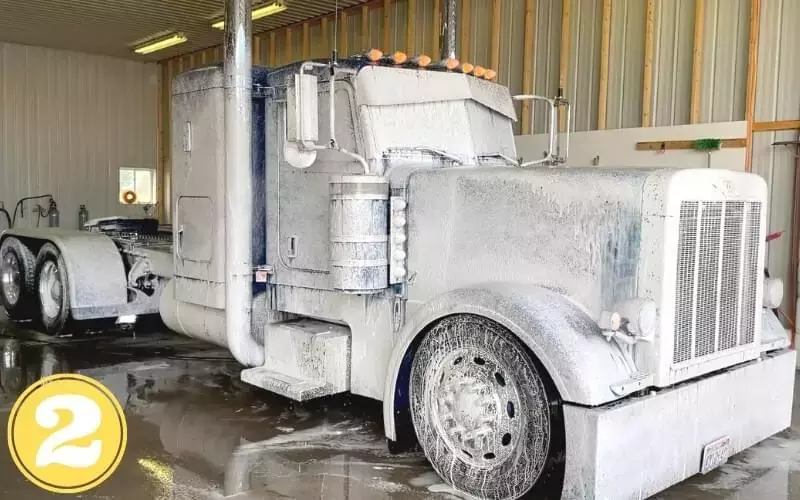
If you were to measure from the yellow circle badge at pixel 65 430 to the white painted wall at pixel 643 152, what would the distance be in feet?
18.0

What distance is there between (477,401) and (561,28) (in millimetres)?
6727

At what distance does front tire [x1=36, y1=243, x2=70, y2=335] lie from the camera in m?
7.61

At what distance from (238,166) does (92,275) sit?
3228 mm

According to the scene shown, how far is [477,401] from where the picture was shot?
3.67 meters

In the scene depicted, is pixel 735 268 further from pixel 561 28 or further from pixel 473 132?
pixel 561 28

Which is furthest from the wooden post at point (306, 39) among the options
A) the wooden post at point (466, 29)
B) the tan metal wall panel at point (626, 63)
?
the tan metal wall panel at point (626, 63)

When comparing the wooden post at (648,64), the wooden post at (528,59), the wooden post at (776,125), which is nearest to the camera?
the wooden post at (776,125)

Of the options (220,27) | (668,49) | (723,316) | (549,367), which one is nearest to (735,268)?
(723,316)

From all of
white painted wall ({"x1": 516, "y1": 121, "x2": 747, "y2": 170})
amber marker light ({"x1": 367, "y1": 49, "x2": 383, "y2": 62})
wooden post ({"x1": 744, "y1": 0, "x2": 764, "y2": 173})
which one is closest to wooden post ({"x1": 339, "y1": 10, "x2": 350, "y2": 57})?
white painted wall ({"x1": 516, "y1": 121, "x2": 747, "y2": 170})

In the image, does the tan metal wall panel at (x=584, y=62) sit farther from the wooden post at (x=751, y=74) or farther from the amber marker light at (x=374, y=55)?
the amber marker light at (x=374, y=55)

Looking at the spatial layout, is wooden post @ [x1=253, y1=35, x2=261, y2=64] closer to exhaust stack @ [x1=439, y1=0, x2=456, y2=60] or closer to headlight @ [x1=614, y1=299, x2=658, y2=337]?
exhaust stack @ [x1=439, y1=0, x2=456, y2=60]

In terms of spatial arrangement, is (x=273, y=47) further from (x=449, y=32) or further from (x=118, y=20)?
(x=449, y=32)

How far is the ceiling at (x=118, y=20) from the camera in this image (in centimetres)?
1198

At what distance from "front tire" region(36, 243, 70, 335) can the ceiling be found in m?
5.30
